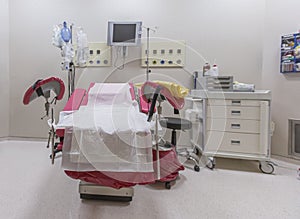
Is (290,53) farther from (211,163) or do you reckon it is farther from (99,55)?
(99,55)

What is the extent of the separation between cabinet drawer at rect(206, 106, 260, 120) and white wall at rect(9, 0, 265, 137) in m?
0.87

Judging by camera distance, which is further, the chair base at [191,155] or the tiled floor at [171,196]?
the chair base at [191,155]

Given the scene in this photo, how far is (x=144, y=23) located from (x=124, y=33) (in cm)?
38

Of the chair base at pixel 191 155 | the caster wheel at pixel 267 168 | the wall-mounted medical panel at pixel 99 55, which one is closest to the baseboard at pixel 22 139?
the wall-mounted medical panel at pixel 99 55

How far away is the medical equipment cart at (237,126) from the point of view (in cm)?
229

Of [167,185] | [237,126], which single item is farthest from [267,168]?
[167,185]

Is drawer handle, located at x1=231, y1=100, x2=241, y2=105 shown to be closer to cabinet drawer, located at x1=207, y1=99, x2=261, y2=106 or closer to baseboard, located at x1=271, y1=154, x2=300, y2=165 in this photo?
cabinet drawer, located at x1=207, y1=99, x2=261, y2=106

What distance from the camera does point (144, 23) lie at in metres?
3.30

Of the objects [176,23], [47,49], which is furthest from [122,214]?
[47,49]

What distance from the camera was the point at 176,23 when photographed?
10.7 feet

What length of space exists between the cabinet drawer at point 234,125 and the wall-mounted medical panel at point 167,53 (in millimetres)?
1156

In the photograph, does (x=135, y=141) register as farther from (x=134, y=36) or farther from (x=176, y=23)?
(x=176, y=23)

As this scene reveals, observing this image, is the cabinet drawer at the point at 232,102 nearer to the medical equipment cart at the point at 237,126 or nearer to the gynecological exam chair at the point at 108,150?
the medical equipment cart at the point at 237,126

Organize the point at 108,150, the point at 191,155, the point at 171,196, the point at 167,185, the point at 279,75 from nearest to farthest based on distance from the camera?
the point at 108,150 < the point at 171,196 < the point at 167,185 < the point at 191,155 < the point at 279,75
